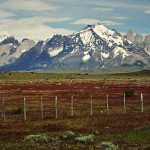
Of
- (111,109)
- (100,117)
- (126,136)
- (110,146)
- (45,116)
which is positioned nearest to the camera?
(110,146)

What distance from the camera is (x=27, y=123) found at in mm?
45656

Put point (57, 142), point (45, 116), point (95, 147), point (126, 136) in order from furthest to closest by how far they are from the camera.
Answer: point (45, 116) → point (126, 136) → point (57, 142) → point (95, 147)

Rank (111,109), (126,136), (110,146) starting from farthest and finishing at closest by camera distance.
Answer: (111,109) → (126,136) → (110,146)

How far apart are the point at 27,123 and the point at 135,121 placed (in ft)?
37.2

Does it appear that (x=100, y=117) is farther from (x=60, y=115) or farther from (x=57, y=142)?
(x=57, y=142)

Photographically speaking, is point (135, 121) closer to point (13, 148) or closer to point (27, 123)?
point (27, 123)

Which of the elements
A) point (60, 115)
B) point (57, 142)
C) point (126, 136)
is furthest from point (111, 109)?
point (57, 142)

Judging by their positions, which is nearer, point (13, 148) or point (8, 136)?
point (13, 148)

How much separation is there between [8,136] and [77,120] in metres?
12.5

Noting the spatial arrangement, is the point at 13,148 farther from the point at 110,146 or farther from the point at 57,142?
the point at 110,146

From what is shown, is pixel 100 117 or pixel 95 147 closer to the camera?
pixel 95 147

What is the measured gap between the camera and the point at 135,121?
147 feet

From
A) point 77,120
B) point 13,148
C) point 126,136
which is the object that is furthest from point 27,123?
point 13,148

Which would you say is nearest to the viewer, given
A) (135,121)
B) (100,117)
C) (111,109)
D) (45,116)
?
(135,121)
